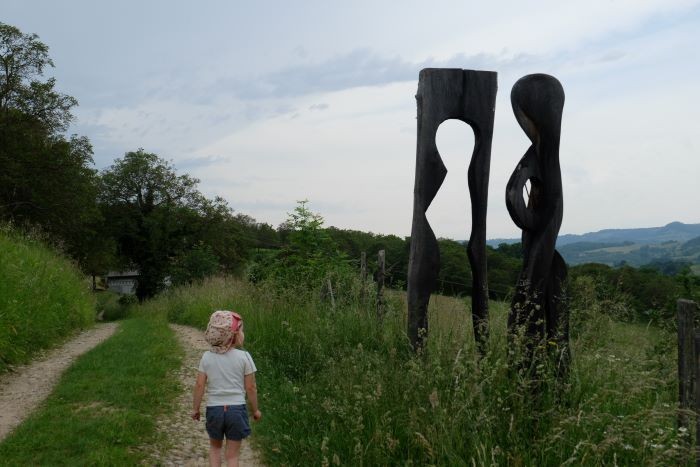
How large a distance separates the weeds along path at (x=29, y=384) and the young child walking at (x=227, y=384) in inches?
110

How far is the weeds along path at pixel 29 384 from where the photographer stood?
6957 mm

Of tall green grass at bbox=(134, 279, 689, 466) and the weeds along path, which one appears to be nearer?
tall green grass at bbox=(134, 279, 689, 466)

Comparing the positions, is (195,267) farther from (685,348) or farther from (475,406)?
(685,348)

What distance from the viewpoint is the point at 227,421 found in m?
4.65

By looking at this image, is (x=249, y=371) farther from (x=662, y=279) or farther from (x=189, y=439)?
(x=662, y=279)

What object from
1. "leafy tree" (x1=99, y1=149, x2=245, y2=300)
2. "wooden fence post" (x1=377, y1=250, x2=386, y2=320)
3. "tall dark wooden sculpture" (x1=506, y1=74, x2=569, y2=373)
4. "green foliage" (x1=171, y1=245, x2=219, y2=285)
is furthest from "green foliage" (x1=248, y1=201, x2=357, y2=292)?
"leafy tree" (x1=99, y1=149, x2=245, y2=300)

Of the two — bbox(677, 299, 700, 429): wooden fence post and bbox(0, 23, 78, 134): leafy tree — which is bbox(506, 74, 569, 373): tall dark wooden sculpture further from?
bbox(0, 23, 78, 134): leafy tree

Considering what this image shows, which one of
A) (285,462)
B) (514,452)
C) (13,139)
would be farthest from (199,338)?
(13,139)

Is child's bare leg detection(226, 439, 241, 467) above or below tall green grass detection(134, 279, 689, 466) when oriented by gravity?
below

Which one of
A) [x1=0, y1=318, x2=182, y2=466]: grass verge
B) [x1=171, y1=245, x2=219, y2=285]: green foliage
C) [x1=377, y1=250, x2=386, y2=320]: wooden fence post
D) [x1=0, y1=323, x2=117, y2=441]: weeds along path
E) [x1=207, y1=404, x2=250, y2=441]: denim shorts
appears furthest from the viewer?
[x1=171, y1=245, x2=219, y2=285]: green foliage

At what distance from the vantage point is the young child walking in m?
4.66

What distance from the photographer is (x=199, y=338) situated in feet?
45.3

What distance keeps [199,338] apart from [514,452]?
1099 cm

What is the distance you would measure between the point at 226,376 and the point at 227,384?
59 millimetres
